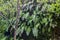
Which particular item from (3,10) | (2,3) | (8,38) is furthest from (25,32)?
(2,3)

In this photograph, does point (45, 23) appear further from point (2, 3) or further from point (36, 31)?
point (2, 3)

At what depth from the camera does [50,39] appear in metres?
4.14

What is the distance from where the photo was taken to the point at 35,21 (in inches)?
159

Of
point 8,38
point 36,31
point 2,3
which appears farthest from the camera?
point 2,3

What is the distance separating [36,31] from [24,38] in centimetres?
43

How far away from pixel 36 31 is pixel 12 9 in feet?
2.85

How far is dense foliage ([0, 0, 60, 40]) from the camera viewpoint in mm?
4039

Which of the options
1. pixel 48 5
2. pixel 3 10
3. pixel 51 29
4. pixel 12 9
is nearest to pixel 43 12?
pixel 48 5

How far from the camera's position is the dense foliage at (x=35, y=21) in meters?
4.04

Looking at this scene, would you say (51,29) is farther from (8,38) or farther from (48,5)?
(8,38)

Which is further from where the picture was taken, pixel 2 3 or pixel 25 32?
pixel 2 3

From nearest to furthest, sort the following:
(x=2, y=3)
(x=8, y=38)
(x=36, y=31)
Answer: (x=36, y=31), (x=8, y=38), (x=2, y=3)

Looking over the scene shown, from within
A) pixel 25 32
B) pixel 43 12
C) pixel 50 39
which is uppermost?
pixel 43 12

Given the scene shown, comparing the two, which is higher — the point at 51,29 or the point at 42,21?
the point at 42,21
